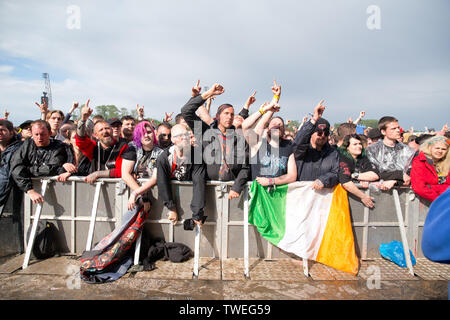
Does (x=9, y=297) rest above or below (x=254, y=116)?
below

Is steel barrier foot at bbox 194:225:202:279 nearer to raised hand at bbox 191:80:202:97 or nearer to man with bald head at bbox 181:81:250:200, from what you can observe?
man with bald head at bbox 181:81:250:200

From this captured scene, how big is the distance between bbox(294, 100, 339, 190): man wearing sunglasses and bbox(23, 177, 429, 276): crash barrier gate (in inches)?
24.1

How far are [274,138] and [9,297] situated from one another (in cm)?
395

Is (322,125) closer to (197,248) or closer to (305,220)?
(305,220)

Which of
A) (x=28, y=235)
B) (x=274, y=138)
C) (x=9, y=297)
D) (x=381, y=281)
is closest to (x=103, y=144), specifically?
(x=28, y=235)

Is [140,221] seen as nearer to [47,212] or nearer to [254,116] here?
[47,212]

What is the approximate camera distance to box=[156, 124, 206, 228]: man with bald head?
3.66 meters

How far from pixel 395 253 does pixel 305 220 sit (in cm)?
151

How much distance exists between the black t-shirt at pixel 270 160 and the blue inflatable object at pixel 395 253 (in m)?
2.08

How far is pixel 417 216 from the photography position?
415cm

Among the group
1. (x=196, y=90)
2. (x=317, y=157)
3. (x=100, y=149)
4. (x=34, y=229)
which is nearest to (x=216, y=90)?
(x=196, y=90)

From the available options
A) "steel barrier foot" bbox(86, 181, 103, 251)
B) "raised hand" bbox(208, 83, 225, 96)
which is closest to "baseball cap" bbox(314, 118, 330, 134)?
"raised hand" bbox(208, 83, 225, 96)

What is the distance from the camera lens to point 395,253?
13.0 feet

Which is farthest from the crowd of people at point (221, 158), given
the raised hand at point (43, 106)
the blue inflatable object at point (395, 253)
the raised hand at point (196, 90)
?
the raised hand at point (43, 106)
